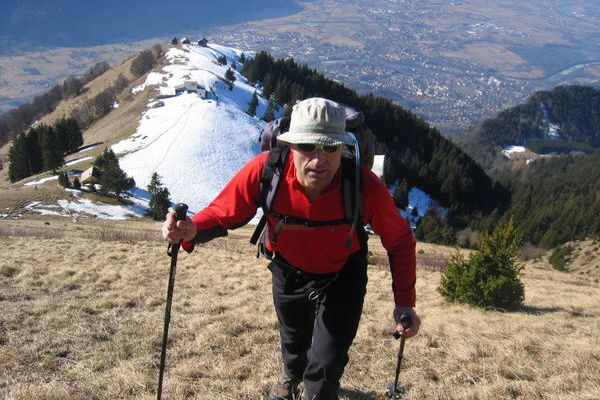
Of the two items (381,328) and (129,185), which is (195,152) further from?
(381,328)

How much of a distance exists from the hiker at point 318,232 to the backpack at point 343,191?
0.01 meters

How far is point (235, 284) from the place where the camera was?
13.4 metres

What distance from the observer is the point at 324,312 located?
4402 mm

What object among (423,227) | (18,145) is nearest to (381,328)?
(423,227)

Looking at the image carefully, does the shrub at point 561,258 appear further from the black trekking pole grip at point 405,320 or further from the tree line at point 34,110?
the tree line at point 34,110

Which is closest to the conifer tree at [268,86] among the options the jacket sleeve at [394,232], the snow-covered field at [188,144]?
the snow-covered field at [188,144]

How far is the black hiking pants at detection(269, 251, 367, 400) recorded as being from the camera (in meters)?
4.33

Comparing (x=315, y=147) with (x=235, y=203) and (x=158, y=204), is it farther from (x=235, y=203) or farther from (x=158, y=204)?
(x=158, y=204)

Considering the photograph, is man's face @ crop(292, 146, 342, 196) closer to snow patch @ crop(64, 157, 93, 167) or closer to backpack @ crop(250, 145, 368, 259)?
backpack @ crop(250, 145, 368, 259)

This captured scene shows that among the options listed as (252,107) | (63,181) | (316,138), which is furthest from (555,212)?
(316,138)

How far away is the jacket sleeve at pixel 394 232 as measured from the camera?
410cm

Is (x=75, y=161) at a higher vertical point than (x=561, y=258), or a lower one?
higher

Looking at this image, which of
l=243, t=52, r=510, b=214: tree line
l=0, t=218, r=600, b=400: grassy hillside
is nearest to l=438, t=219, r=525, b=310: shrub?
l=0, t=218, r=600, b=400: grassy hillside

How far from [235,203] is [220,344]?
3.80 meters
